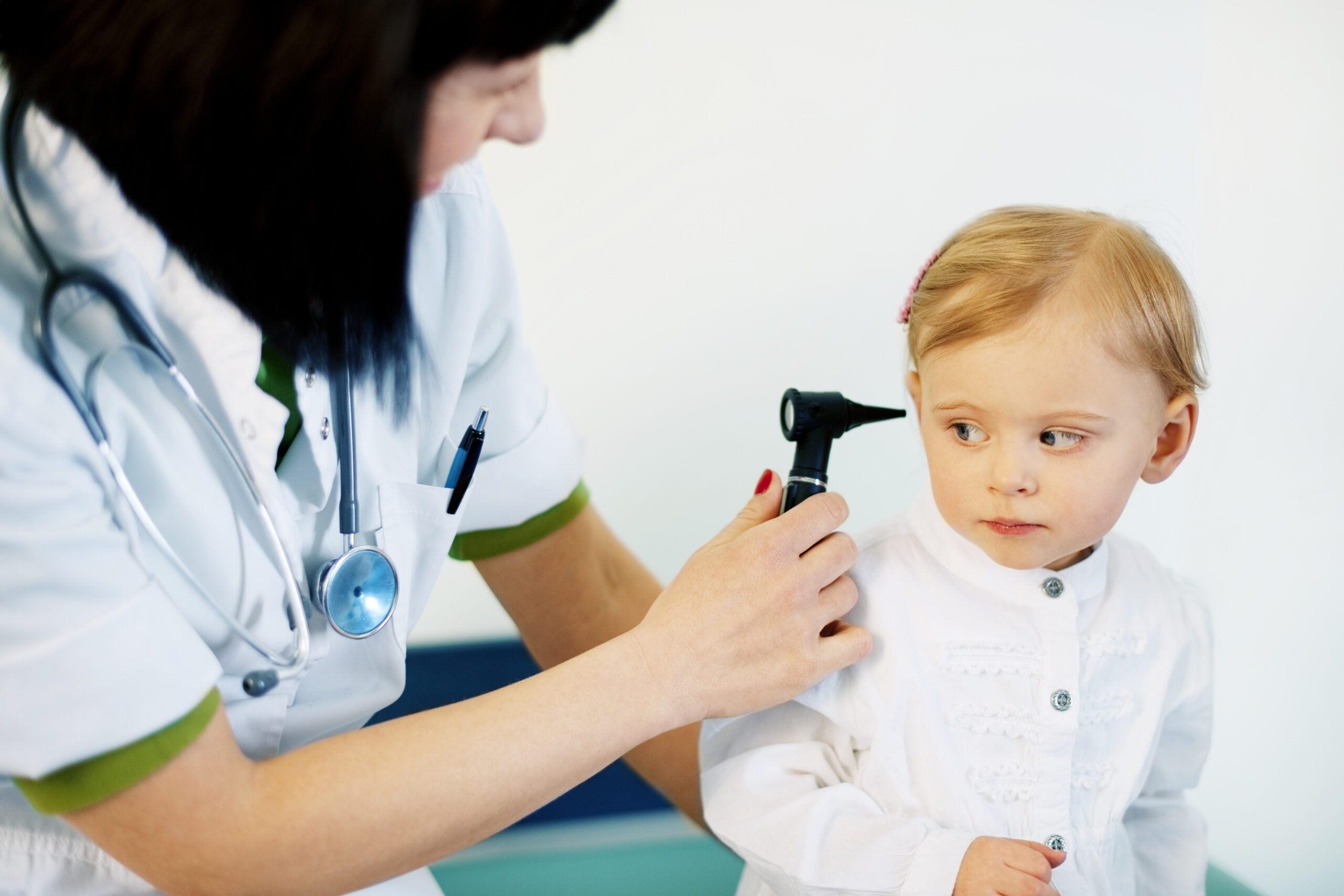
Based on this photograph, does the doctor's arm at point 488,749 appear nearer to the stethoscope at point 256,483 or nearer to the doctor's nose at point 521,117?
the stethoscope at point 256,483

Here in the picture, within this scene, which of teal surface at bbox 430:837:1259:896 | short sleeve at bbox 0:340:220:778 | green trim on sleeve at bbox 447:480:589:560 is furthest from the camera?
teal surface at bbox 430:837:1259:896

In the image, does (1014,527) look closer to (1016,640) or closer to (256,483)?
(1016,640)

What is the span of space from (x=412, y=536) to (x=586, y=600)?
0.27 m

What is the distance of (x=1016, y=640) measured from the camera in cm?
88

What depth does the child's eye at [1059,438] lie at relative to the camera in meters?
0.81

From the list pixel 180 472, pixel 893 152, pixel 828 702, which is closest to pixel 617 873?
pixel 828 702

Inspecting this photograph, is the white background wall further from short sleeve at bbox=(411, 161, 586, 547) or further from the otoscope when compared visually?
the otoscope

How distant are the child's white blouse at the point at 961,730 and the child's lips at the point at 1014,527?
6 cm

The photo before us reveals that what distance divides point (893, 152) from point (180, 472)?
3.19ft

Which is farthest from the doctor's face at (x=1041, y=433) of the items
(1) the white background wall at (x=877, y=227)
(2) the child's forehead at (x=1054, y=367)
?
(1) the white background wall at (x=877, y=227)

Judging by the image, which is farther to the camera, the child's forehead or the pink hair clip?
the pink hair clip

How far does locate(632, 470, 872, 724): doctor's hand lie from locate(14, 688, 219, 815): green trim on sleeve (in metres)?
0.33

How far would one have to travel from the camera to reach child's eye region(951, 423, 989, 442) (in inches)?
33.0

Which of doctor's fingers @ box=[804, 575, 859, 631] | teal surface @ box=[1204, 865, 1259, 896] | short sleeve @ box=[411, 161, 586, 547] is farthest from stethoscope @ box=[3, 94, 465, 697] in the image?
teal surface @ box=[1204, 865, 1259, 896]
